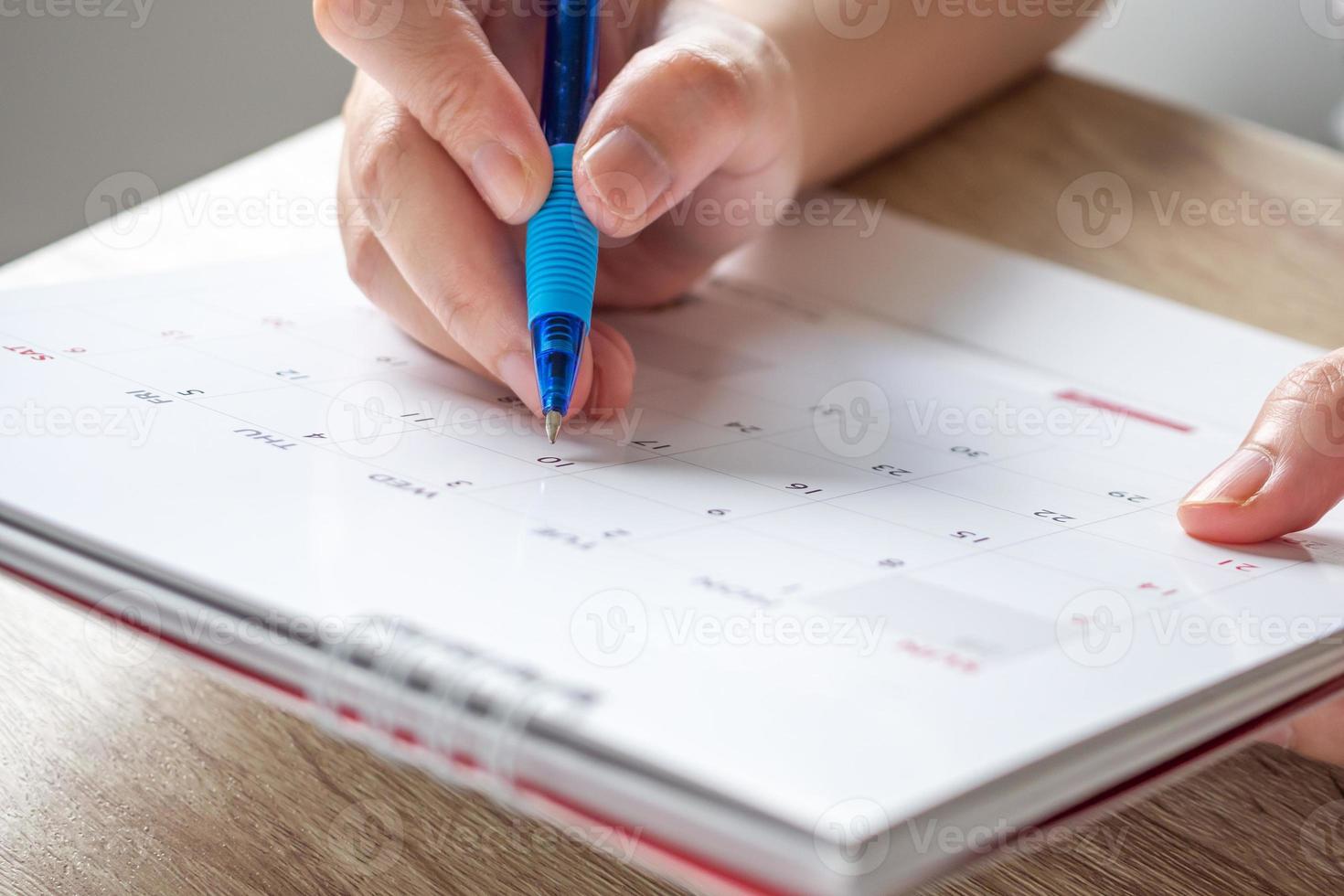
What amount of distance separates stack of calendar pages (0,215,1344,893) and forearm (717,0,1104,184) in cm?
20

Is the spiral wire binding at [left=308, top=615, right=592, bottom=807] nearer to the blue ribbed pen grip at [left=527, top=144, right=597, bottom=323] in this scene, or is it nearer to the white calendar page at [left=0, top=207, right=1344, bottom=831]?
the white calendar page at [left=0, top=207, right=1344, bottom=831]

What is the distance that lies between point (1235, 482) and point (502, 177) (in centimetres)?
29

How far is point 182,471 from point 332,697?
0.43ft

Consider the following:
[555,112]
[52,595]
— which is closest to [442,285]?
[555,112]

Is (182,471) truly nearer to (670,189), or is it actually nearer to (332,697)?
(332,697)

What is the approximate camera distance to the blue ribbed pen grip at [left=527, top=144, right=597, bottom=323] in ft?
1.55

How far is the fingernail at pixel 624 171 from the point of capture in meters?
0.49

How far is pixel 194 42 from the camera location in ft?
3.46

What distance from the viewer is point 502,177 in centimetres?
50

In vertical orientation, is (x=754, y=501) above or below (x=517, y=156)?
below
